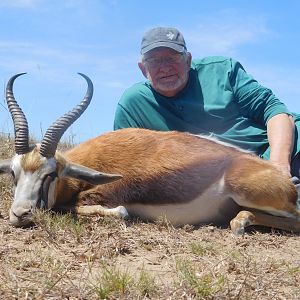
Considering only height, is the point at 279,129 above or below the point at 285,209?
above

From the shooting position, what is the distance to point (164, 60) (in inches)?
261

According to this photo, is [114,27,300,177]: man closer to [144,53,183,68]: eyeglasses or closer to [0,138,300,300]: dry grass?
[144,53,183,68]: eyeglasses

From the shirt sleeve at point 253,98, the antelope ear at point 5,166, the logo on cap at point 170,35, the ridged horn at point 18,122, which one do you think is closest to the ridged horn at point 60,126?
the ridged horn at point 18,122

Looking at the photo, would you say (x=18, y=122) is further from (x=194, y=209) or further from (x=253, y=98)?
(x=253, y=98)

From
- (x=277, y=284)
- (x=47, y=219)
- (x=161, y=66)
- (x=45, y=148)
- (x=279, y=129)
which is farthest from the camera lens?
(x=161, y=66)

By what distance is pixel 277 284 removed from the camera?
131 inches

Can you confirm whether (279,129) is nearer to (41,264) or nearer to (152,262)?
(152,262)

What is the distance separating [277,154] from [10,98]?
2.83 meters

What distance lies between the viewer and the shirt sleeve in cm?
630

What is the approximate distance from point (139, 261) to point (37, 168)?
176 centimetres

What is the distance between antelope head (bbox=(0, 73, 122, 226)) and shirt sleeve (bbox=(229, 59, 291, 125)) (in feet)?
6.12

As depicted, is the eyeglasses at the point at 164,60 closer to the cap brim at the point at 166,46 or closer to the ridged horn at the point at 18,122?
the cap brim at the point at 166,46

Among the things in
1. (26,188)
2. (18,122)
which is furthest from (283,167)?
(18,122)

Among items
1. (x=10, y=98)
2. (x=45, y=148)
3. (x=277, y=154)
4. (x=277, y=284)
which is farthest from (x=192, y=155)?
(x=277, y=284)
